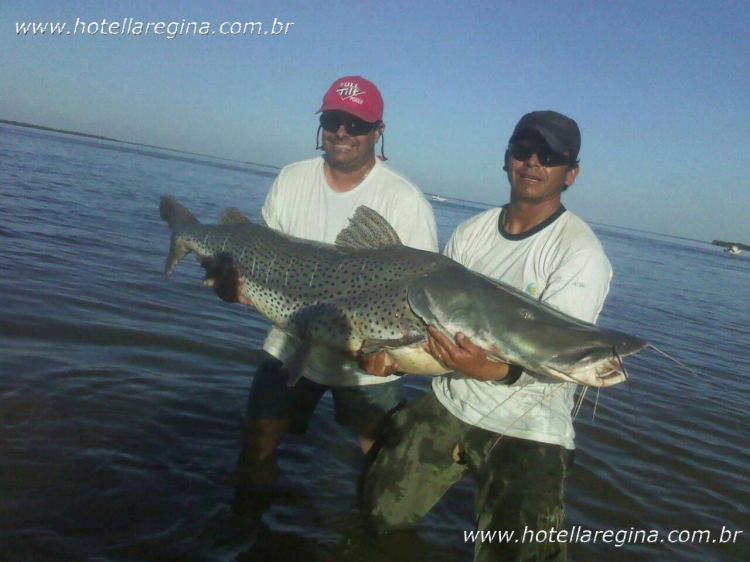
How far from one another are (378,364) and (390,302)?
415 mm

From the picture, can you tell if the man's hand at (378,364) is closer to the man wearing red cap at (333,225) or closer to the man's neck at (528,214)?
the man wearing red cap at (333,225)

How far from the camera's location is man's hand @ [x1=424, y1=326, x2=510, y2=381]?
3064mm

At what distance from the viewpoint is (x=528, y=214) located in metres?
3.83

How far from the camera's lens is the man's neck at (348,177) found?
4.28 meters

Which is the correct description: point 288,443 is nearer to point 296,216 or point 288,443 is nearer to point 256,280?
point 256,280

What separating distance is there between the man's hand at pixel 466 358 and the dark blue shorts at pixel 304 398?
1204 millimetres

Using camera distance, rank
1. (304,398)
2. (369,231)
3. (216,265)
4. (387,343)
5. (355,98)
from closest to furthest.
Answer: (387,343)
(369,231)
(355,98)
(304,398)
(216,265)

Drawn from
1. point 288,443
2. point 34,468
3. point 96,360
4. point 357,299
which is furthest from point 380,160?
point 96,360

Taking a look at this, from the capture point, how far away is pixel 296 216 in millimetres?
4520

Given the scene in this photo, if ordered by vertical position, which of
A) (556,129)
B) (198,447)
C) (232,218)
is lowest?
(198,447)

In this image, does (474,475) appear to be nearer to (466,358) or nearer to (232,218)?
(466,358)

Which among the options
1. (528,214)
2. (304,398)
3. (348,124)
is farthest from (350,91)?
(304,398)

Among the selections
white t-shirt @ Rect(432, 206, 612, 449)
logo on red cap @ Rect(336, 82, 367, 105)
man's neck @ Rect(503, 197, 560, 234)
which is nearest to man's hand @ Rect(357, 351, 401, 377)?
white t-shirt @ Rect(432, 206, 612, 449)

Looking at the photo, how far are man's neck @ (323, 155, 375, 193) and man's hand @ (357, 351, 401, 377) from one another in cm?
138
